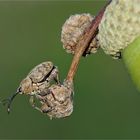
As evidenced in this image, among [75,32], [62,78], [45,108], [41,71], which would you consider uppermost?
[75,32]

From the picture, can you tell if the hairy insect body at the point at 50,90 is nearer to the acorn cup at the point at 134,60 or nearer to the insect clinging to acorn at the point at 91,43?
the insect clinging to acorn at the point at 91,43

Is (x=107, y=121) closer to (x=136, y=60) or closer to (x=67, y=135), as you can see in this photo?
(x=67, y=135)

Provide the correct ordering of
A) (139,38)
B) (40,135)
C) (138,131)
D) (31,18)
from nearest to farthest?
(139,38), (138,131), (40,135), (31,18)

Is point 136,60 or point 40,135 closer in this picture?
point 136,60

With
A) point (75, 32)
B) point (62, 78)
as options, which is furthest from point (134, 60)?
point (62, 78)

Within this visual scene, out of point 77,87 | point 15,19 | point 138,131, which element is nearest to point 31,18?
point 15,19

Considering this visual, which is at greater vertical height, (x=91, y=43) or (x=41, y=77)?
(x=91, y=43)

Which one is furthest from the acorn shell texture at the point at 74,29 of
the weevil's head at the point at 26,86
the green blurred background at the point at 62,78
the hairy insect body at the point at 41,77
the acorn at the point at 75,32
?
the green blurred background at the point at 62,78

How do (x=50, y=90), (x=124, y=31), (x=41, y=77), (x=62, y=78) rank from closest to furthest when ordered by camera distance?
(x=124, y=31)
(x=50, y=90)
(x=41, y=77)
(x=62, y=78)

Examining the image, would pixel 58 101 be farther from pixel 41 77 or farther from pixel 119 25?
pixel 119 25
